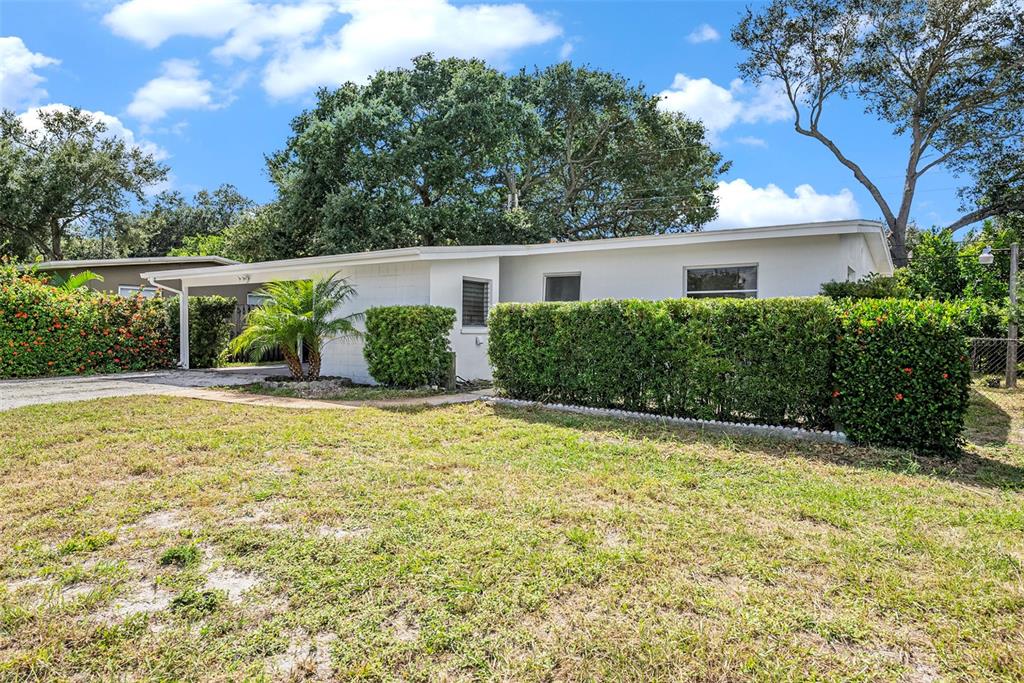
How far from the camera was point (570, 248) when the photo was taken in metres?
11.6

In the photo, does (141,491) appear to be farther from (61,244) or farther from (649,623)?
(61,244)

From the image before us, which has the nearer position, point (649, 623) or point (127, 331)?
point (649, 623)

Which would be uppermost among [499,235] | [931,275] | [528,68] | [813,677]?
[528,68]

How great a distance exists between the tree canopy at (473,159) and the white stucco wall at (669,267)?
30.1 ft

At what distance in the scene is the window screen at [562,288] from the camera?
477 inches

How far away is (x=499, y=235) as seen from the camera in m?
21.4

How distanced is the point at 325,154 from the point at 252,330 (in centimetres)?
1298

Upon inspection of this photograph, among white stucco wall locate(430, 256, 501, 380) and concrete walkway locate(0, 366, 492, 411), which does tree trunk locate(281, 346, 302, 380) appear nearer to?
concrete walkway locate(0, 366, 492, 411)

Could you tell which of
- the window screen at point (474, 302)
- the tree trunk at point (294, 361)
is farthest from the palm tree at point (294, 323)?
the window screen at point (474, 302)

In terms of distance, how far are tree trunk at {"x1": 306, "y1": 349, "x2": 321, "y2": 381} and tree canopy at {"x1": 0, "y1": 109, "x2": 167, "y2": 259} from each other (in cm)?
2119

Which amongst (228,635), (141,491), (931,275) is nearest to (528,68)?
(931,275)

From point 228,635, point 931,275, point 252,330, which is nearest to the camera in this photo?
point 228,635

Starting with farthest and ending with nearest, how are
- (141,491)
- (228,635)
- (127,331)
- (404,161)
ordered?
(404,161)
(127,331)
(141,491)
(228,635)

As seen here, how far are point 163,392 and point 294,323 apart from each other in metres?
2.49
